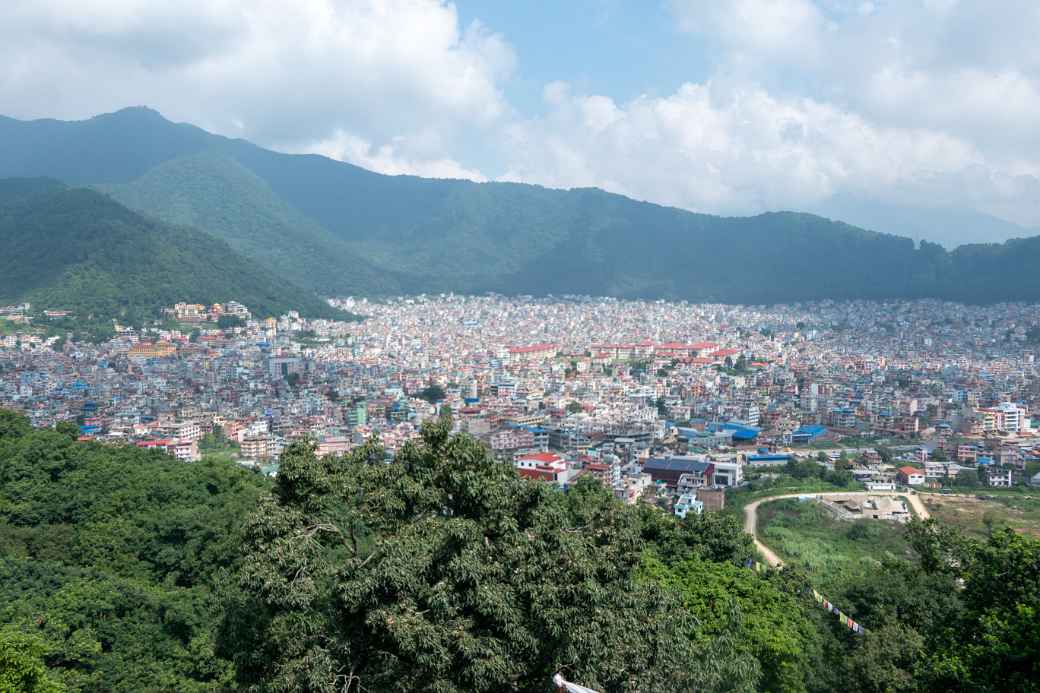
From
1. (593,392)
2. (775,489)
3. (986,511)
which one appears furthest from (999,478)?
(593,392)

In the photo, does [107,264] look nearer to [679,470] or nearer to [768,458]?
[679,470]

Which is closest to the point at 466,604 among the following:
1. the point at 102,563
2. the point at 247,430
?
the point at 102,563

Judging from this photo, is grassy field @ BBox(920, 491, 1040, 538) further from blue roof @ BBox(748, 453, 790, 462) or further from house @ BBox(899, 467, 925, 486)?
blue roof @ BBox(748, 453, 790, 462)

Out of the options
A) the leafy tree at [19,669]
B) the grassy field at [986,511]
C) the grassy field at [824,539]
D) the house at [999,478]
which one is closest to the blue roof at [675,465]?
the grassy field at [824,539]

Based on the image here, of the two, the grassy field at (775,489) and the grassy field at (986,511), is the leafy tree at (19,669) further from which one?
the grassy field at (775,489)

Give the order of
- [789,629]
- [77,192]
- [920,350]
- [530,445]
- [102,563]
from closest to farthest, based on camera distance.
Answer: [789,629]
[102,563]
[530,445]
[920,350]
[77,192]

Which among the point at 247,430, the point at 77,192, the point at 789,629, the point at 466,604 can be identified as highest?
the point at 77,192

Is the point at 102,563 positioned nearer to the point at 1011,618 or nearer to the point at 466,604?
the point at 466,604

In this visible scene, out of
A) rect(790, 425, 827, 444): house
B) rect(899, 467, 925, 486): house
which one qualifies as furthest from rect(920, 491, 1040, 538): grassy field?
rect(790, 425, 827, 444): house
